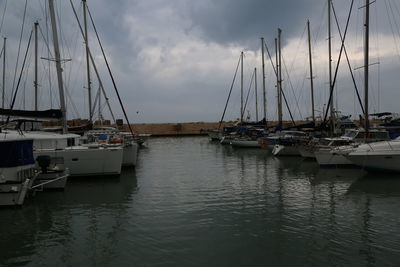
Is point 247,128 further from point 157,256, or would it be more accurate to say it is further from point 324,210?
point 157,256

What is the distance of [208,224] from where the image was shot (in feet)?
35.0

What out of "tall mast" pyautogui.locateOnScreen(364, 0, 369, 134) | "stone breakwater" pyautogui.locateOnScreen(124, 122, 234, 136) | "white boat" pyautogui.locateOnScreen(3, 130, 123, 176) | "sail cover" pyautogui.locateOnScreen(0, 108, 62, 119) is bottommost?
"white boat" pyautogui.locateOnScreen(3, 130, 123, 176)

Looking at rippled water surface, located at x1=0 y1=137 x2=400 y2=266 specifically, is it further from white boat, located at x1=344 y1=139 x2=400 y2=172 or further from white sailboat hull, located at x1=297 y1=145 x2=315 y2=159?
white sailboat hull, located at x1=297 y1=145 x2=315 y2=159

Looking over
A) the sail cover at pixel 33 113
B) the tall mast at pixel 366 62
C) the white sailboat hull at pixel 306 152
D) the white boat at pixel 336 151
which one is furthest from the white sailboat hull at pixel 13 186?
the white sailboat hull at pixel 306 152

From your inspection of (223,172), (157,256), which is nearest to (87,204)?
(157,256)

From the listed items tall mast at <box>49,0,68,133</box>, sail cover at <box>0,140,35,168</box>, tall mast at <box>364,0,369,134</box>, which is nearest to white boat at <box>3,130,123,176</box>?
tall mast at <box>49,0,68,133</box>

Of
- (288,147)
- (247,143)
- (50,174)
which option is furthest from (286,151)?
(50,174)

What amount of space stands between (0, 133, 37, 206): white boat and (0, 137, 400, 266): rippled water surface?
20.6 inches

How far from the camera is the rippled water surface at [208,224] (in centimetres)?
805

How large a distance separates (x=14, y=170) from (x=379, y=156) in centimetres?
1824

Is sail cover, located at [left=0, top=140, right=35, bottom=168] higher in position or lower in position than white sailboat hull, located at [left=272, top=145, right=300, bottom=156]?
higher

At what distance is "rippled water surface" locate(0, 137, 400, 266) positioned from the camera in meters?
8.05

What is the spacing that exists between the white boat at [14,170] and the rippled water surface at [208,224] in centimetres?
52

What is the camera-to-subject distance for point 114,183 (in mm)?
18469
